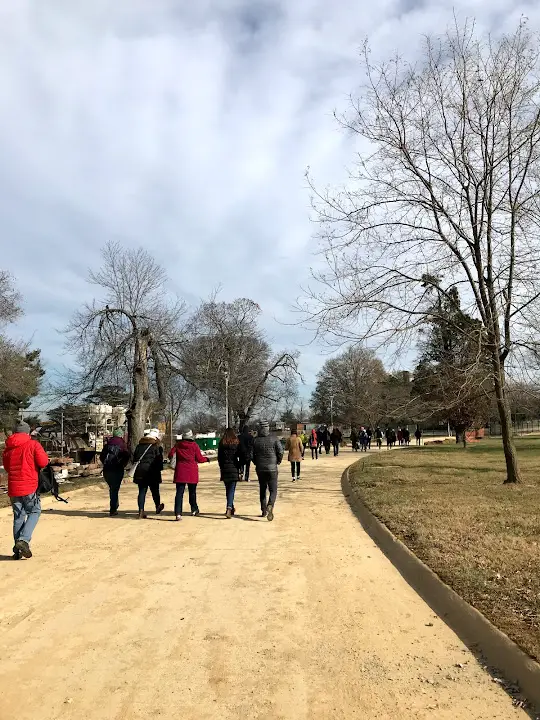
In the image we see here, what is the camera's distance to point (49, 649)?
4.46 metres

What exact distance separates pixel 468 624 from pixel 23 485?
17.8 ft

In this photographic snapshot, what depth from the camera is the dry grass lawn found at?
16.4 ft

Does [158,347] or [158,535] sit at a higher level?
[158,347]

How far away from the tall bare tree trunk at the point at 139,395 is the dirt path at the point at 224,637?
11843 millimetres

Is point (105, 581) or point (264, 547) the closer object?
point (105, 581)

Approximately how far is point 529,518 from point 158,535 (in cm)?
575

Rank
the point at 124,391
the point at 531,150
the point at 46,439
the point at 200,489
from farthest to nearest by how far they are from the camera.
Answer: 1. the point at 46,439
2. the point at 124,391
3. the point at 200,489
4. the point at 531,150

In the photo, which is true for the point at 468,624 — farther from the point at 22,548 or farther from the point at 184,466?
the point at 184,466

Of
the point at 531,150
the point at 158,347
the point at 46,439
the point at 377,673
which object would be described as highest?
the point at 531,150

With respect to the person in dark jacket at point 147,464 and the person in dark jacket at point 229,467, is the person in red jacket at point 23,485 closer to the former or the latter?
the person in dark jacket at point 147,464

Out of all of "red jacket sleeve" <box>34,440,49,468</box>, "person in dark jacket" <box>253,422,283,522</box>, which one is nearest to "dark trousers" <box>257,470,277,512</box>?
"person in dark jacket" <box>253,422,283,522</box>

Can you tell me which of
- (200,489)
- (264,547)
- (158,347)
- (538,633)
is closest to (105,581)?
(264,547)

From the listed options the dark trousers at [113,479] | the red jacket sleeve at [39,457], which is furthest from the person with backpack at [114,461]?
the red jacket sleeve at [39,457]

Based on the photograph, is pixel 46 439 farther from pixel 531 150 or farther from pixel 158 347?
pixel 531 150
